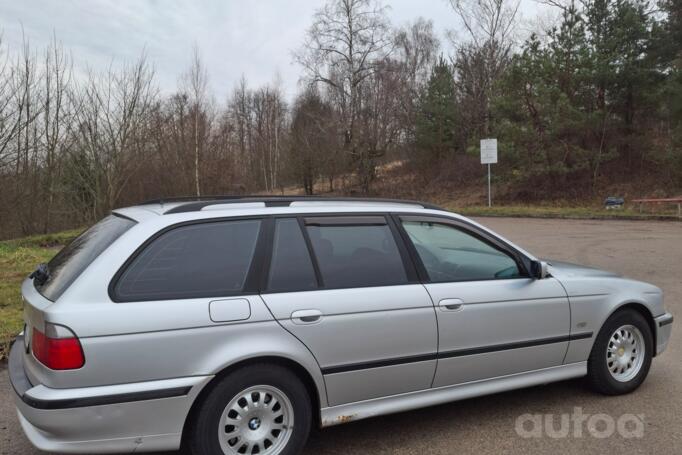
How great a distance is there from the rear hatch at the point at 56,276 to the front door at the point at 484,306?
188 cm

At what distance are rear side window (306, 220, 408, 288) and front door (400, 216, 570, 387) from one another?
0.65 ft

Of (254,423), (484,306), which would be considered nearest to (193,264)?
(254,423)

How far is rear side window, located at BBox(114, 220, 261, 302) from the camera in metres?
2.78

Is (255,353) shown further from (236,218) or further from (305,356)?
(236,218)

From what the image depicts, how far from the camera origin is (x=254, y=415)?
2910mm

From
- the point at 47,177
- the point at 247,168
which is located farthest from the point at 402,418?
the point at 247,168

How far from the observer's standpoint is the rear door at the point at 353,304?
3031mm

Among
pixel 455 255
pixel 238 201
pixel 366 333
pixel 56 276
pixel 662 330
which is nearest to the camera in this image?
pixel 56 276

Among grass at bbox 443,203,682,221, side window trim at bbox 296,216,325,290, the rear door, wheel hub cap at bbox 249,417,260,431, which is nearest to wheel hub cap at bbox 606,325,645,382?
the rear door

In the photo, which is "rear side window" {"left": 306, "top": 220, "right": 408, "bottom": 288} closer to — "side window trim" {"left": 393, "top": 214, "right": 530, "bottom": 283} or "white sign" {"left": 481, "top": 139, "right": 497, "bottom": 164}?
"side window trim" {"left": 393, "top": 214, "right": 530, "bottom": 283}

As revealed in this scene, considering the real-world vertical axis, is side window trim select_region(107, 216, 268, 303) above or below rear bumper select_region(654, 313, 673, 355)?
above

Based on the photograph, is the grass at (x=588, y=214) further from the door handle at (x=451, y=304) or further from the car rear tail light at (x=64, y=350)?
the car rear tail light at (x=64, y=350)

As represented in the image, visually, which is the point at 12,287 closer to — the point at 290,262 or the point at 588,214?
the point at 290,262

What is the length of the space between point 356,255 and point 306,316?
0.59 metres
